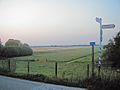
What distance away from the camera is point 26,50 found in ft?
53.3

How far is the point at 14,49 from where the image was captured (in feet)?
47.2

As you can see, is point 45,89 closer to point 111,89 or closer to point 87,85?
point 87,85

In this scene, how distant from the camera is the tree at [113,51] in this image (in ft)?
18.4

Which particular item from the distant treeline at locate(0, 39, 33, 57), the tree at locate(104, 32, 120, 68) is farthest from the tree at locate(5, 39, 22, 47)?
the tree at locate(104, 32, 120, 68)

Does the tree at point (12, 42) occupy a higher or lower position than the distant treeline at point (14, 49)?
higher

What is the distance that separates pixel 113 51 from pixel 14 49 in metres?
9.42

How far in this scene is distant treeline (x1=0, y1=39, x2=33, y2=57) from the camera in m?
12.5

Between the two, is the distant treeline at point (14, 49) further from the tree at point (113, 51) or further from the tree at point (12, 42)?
the tree at point (113, 51)

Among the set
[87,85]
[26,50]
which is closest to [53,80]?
[87,85]

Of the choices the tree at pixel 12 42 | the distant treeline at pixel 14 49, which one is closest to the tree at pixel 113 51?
the distant treeline at pixel 14 49

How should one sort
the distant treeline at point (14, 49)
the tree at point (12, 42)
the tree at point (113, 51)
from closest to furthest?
the tree at point (113, 51)
the distant treeline at point (14, 49)
the tree at point (12, 42)

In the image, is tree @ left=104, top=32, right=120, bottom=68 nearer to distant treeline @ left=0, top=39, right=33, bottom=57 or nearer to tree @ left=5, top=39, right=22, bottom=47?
distant treeline @ left=0, top=39, right=33, bottom=57

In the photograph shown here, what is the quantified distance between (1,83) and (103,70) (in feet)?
7.97

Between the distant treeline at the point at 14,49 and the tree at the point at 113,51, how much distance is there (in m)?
7.17
